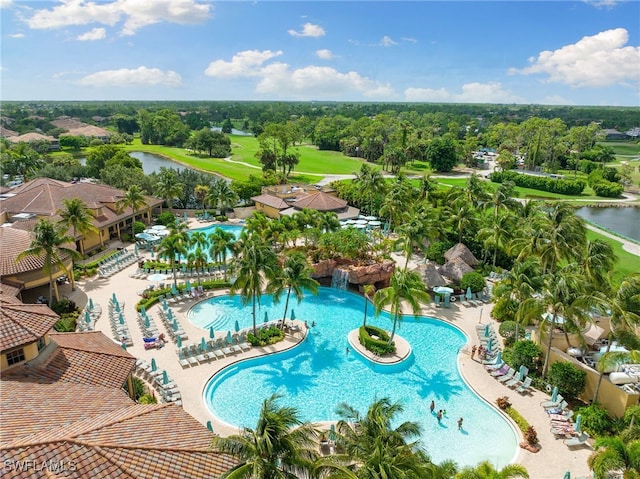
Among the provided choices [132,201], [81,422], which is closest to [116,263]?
[132,201]

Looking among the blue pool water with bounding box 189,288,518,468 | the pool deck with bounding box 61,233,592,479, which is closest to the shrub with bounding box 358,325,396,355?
the blue pool water with bounding box 189,288,518,468

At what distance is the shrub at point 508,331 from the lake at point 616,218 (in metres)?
45.6

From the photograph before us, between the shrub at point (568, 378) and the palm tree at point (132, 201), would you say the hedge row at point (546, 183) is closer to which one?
the palm tree at point (132, 201)

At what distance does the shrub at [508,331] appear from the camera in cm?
3259

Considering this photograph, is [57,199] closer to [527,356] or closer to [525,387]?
[527,356]

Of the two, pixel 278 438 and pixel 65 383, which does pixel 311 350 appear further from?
pixel 278 438

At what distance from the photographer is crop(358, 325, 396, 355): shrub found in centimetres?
3108

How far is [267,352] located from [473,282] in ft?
67.0

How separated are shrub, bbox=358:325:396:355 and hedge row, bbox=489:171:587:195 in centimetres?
7337

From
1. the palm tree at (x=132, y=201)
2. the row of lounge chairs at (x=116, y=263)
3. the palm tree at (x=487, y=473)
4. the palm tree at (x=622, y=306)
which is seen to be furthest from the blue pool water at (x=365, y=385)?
the palm tree at (x=132, y=201)

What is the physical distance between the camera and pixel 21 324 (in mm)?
21703

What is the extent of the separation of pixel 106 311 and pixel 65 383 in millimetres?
17196

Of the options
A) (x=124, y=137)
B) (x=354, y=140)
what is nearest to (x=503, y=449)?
(x=354, y=140)

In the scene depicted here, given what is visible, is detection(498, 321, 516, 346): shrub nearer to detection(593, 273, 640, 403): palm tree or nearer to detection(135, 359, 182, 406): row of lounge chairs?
detection(593, 273, 640, 403): palm tree
